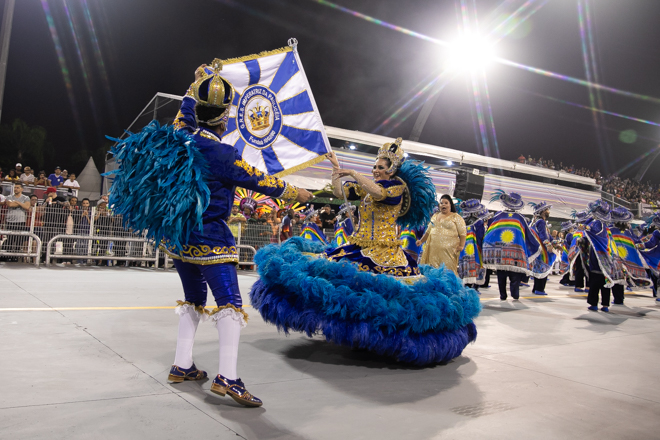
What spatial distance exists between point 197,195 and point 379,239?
1.89 meters

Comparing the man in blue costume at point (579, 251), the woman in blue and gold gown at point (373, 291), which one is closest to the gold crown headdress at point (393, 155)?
the woman in blue and gold gown at point (373, 291)

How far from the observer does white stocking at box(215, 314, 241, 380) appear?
102 inches

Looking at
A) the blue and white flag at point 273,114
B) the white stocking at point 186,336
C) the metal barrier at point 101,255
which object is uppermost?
the blue and white flag at point 273,114

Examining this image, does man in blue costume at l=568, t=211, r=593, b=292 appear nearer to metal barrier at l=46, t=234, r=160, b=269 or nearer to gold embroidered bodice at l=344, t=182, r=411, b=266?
gold embroidered bodice at l=344, t=182, r=411, b=266

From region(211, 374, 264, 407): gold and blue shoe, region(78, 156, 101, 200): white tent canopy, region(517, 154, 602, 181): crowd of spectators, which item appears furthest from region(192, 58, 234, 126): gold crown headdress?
region(517, 154, 602, 181): crowd of spectators

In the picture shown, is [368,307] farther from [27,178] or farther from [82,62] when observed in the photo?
[82,62]

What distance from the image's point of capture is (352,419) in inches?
94.6

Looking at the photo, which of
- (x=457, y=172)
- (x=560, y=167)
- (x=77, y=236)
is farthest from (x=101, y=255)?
(x=560, y=167)

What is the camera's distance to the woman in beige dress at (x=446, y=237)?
6869 millimetres

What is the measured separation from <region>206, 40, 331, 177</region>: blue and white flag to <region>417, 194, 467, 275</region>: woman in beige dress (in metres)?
3.19

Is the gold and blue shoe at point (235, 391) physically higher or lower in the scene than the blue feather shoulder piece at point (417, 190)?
lower

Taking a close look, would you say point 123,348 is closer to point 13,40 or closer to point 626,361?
point 626,361

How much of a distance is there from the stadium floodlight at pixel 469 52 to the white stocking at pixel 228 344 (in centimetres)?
2196

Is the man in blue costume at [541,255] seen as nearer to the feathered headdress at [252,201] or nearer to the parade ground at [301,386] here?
the parade ground at [301,386]
